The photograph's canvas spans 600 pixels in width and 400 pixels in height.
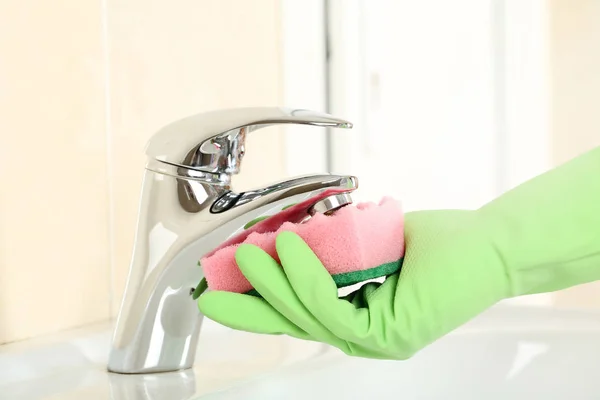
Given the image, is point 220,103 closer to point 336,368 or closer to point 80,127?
point 80,127

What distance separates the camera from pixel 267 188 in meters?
0.42

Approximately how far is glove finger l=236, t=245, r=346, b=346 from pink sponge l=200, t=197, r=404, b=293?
19mm

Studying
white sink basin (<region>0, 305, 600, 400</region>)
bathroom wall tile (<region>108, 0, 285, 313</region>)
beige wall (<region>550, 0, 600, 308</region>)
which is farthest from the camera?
beige wall (<region>550, 0, 600, 308</region>)

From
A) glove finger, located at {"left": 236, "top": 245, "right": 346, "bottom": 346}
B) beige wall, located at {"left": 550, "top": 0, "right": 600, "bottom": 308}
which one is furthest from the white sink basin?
beige wall, located at {"left": 550, "top": 0, "right": 600, "bottom": 308}

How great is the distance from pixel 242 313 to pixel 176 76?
0.38m

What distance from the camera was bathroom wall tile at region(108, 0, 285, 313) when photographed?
2.03 feet

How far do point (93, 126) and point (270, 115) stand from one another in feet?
0.75

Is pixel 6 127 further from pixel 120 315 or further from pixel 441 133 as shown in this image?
pixel 441 133

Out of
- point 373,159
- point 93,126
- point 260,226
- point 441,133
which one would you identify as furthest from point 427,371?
point 441,133

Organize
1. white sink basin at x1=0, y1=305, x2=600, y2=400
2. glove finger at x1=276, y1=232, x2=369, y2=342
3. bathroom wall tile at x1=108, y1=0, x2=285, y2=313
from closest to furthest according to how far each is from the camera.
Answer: glove finger at x1=276, y1=232, x2=369, y2=342, white sink basin at x1=0, y1=305, x2=600, y2=400, bathroom wall tile at x1=108, y1=0, x2=285, y2=313

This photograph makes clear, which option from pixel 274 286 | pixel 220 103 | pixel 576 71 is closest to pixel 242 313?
pixel 274 286

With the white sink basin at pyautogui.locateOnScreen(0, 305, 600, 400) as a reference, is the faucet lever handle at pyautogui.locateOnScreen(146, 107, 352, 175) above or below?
above

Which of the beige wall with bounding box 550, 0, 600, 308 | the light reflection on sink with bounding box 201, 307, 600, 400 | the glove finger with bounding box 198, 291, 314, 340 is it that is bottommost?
the light reflection on sink with bounding box 201, 307, 600, 400

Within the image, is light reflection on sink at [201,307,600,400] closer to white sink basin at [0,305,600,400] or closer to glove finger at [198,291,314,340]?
white sink basin at [0,305,600,400]
